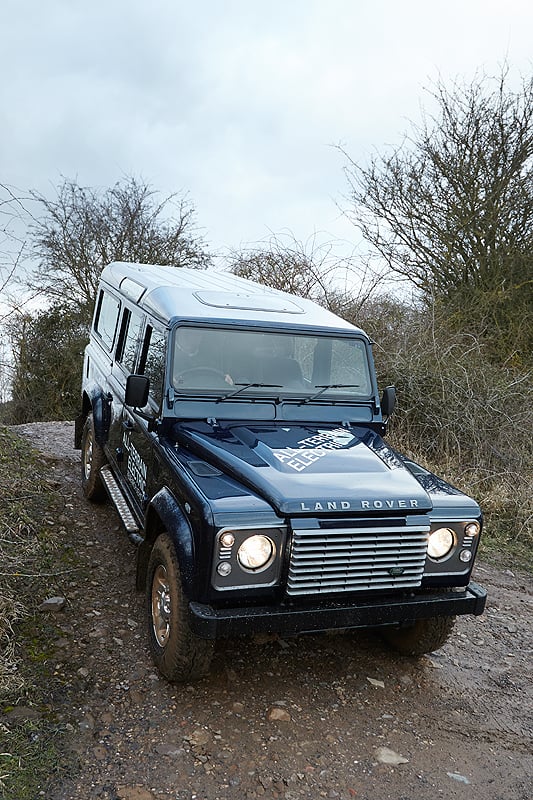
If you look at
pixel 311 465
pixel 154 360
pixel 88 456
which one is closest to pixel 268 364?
pixel 154 360

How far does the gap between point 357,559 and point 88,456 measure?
12.9ft

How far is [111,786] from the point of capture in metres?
2.84

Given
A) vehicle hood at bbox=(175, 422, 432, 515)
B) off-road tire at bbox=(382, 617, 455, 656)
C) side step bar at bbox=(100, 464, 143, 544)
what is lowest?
off-road tire at bbox=(382, 617, 455, 656)

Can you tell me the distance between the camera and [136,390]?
4.12m

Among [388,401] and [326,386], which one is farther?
[388,401]

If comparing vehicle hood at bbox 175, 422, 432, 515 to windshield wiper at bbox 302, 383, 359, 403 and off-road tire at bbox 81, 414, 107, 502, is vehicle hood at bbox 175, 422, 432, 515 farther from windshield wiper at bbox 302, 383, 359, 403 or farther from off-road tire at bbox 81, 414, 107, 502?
off-road tire at bbox 81, 414, 107, 502

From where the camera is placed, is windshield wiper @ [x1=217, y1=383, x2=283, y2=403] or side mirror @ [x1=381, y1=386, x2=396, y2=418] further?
side mirror @ [x1=381, y1=386, x2=396, y2=418]

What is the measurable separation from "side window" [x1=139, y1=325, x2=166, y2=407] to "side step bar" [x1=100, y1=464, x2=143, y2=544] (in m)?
0.89

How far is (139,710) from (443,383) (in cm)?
626

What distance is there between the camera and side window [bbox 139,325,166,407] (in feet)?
14.2

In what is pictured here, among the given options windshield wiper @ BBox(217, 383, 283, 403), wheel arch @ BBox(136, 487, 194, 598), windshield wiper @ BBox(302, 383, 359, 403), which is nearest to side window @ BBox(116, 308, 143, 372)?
windshield wiper @ BBox(217, 383, 283, 403)

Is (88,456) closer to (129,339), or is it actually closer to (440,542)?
(129,339)

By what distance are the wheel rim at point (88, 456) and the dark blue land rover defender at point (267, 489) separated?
1.03 meters

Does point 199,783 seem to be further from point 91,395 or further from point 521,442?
point 521,442
